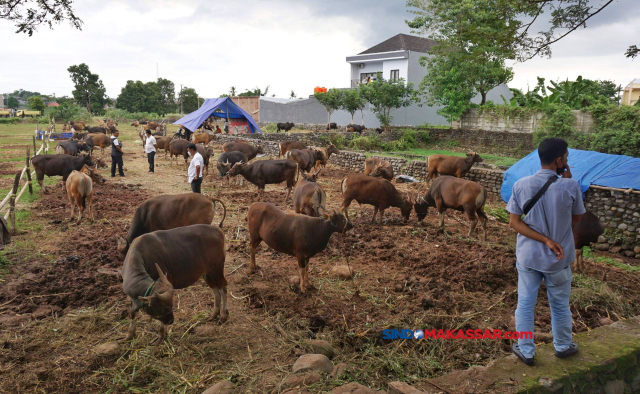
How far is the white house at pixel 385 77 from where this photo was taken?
3969 centimetres

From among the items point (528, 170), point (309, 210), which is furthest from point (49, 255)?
point (528, 170)

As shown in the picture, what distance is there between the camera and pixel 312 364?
4.08m

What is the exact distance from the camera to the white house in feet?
130

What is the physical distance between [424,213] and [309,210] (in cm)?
332

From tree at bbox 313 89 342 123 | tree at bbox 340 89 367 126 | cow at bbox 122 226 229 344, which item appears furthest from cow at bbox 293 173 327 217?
tree at bbox 313 89 342 123

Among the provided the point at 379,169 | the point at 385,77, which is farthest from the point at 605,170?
the point at 385,77

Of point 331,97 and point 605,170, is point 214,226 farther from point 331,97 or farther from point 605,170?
point 331,97

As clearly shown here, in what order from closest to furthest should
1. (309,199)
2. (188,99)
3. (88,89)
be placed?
(309,199)
(88,89)
(188,99)

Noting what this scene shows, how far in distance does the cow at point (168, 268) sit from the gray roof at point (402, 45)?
132ft

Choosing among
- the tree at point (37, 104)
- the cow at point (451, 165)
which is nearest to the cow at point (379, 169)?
the cow at point (451, 165)

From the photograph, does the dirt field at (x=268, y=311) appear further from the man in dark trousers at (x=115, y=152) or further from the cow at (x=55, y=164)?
the man in dark trousers at (x=115, y=152)

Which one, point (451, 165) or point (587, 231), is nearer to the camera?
point (587, 231)

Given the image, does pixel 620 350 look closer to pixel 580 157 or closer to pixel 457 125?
pixel 580 157

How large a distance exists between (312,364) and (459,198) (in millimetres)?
6582
